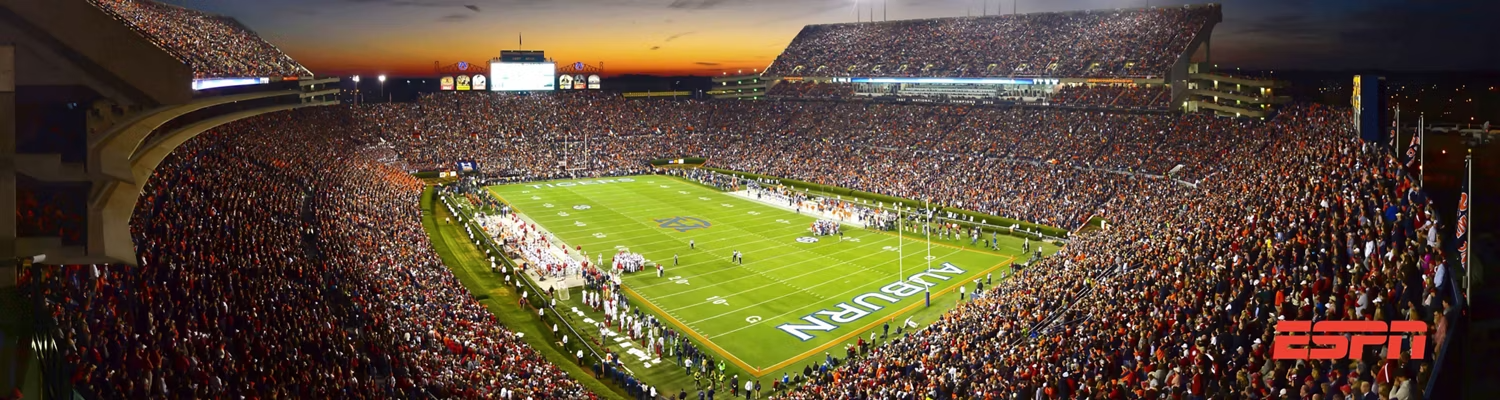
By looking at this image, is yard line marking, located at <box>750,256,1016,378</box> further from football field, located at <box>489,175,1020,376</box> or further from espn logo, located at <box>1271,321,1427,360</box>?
espn logo, located at <box>1271,321,1427,360</box>

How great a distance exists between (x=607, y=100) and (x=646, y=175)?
22.0 meters

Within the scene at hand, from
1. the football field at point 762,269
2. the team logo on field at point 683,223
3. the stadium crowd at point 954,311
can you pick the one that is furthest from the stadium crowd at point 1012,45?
the team logo on field at point 683,223

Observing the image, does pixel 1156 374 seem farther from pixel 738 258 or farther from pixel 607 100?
pixel 607 100

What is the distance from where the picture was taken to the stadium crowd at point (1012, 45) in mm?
56781

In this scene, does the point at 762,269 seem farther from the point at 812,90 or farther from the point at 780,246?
the point at 812,90

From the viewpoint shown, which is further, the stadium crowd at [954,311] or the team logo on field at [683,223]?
the team logo on field at [683,223]

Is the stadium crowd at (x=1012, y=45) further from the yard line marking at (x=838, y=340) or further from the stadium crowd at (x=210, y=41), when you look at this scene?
the stadium crowd at (x=210, y=41)

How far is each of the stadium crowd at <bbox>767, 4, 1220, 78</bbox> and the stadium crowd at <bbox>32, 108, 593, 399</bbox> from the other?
47055mm

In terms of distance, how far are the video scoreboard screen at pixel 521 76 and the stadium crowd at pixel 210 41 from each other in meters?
25.4

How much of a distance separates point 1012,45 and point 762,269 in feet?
134

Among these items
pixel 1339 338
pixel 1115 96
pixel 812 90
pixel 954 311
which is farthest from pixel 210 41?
pixel 1115 96

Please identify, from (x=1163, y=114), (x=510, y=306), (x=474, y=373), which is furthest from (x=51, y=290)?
(x=1163, y=114)

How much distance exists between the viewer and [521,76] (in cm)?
8438

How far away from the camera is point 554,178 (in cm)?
6638
